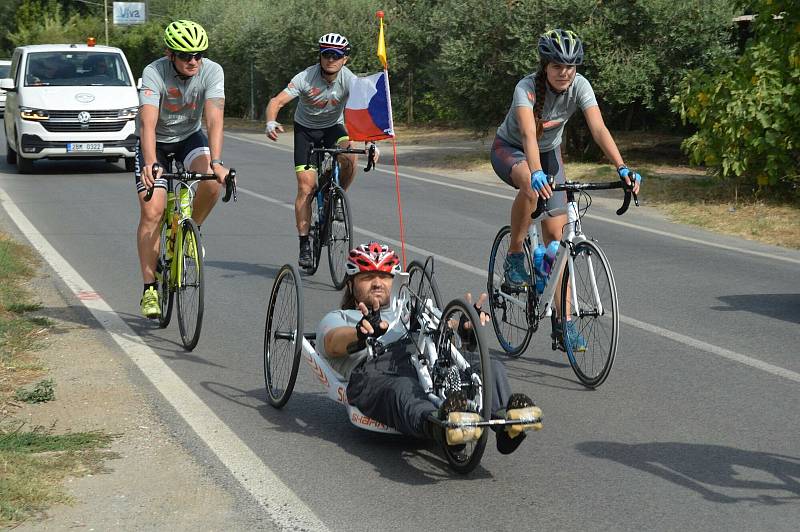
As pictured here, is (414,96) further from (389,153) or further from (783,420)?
(783,420)

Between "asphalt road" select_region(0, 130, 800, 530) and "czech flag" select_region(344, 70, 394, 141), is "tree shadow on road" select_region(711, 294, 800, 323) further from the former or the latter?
"czech flag" select_region(344, 70, 394, 141)

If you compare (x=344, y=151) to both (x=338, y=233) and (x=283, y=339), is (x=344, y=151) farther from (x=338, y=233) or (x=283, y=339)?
(x=283, y=339)

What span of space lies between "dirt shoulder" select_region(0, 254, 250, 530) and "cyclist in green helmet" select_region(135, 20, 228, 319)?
872 mm

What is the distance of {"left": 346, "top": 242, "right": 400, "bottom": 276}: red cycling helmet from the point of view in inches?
228

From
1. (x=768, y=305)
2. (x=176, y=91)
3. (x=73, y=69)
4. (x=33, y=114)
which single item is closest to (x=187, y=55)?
(x=176, y=91)

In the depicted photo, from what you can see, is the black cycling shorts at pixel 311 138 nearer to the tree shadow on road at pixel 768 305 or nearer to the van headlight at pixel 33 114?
the tree shadow on road at pixel 768 305

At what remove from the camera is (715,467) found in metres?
5.21

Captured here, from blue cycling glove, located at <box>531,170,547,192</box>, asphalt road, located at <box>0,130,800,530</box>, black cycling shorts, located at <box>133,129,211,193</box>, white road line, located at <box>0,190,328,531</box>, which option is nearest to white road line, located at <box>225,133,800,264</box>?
asphalt road, located at <box>0,130,800,530</box>

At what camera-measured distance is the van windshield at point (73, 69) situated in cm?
2008

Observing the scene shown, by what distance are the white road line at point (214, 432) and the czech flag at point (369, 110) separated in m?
2.41

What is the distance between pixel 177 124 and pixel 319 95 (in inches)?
92.0

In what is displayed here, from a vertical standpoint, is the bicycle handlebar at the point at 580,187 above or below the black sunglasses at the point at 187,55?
below

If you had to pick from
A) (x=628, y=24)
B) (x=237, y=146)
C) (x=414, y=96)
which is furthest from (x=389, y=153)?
(x=414, y=96)

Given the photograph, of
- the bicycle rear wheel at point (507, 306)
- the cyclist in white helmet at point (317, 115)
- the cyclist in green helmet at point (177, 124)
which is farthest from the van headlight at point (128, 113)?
the bicycle rear wheel at point (507, 306)
